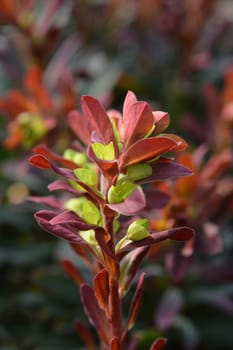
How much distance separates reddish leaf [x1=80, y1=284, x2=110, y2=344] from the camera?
0.80 m

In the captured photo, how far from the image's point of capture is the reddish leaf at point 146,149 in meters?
0.70

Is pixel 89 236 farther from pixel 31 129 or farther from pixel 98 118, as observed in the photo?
pixel 31 129

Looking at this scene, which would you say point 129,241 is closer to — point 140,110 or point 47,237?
point 140,110

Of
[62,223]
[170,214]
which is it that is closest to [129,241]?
[62,223]

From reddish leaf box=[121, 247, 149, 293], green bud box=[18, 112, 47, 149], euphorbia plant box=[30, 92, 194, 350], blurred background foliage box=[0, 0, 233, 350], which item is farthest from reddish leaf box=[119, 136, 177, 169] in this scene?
green bud box=[18, 112, 47, 149]

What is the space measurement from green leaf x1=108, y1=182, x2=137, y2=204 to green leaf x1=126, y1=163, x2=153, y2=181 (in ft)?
0.04

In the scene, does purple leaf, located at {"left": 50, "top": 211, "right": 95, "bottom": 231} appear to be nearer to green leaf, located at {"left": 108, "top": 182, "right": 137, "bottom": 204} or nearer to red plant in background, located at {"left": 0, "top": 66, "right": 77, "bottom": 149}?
green leaf, located at {"left": 108, "top": 182, "right": 137, "bottom": 204}

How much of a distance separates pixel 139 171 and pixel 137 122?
0.05 meters

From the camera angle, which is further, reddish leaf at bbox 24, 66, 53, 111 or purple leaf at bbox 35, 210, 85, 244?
reddish leaf at bbox 24, 66, 53, 111

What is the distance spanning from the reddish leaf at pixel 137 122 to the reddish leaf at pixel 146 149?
0.06 ft

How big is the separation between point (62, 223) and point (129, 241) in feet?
0.24

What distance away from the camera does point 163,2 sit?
6.04 feet

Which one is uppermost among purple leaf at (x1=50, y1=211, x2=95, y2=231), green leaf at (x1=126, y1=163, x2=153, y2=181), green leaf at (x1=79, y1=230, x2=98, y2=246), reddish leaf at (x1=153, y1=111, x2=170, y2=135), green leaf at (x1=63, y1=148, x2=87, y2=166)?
reddish leaf at (x1=153, y1=111, x2=170, y2=135)

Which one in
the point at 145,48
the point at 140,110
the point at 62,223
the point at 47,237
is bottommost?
the point at 47,237
